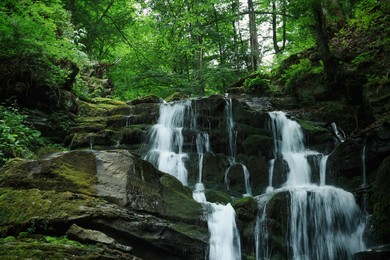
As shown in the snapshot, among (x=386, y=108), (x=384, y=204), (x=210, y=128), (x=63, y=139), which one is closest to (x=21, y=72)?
(x=63, y=139)

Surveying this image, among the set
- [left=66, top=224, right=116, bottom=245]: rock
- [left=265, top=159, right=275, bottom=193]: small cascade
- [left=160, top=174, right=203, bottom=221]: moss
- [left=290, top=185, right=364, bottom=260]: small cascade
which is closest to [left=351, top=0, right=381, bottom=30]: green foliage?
[left=265, top=159, right=275, bottom=193]: small cascade

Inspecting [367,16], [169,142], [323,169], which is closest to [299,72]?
[367,16]

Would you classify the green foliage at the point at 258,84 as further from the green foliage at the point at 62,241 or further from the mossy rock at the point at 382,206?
the green foliage at the point at 62,241

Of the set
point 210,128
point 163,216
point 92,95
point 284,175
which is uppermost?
point 92,95

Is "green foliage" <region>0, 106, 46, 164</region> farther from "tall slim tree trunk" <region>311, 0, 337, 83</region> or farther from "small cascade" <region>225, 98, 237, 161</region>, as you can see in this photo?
"tall slim tree trunk" <region>311, 0, 337, 83</region>

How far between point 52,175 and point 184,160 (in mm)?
4877

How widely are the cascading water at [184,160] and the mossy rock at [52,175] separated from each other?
7.81 feet

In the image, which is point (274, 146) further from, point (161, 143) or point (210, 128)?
point (161, 143)

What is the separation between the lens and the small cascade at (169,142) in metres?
9.78

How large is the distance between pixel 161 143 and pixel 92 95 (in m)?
6.67

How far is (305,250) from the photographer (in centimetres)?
708

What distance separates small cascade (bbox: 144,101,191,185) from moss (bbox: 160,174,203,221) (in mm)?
2633

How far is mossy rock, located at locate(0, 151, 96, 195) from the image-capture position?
5.41 m

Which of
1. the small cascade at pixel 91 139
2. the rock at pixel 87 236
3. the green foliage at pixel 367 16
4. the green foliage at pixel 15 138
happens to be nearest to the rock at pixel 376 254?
the rock at pixel 87 236
